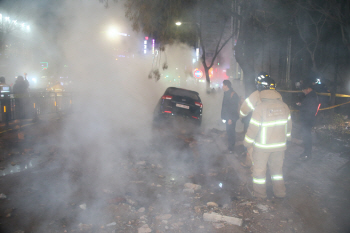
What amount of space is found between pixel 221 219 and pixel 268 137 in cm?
120

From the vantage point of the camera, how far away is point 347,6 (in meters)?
10.7

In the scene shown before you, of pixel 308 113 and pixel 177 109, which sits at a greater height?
pixel 308 113

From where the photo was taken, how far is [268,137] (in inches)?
133

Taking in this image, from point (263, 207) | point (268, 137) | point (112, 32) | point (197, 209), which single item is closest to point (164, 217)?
point (197, 209)

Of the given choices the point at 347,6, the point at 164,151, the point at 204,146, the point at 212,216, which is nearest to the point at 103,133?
the point at 164,151

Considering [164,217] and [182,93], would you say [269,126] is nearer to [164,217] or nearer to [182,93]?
[164,217]

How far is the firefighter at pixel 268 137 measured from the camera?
3381 millimetres

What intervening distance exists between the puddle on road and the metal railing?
432cm

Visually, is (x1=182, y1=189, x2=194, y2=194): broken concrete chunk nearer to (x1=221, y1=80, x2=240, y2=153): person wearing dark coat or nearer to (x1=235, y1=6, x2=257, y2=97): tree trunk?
(x1=221, y1=80, x2=240, y2=153): person wearing dark coat

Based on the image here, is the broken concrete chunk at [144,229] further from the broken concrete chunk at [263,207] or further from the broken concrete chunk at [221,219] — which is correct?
the broken concrete chunk at [263,207]

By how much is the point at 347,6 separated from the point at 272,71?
8441mm

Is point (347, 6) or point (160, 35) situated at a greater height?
point (347, 6)

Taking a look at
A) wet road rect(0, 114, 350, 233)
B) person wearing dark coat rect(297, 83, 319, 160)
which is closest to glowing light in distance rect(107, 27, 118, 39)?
wet road rect(0, 114, 350, 233)

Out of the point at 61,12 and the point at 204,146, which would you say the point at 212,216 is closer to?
the point at 204,146
